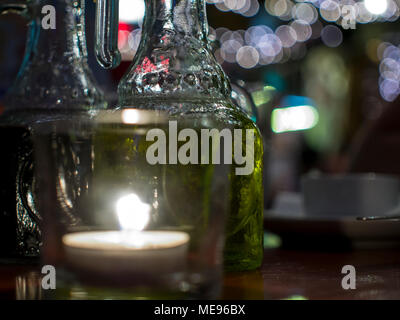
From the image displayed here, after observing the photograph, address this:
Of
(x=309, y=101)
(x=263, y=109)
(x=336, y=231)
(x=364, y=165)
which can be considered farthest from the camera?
(x=309, y=101)

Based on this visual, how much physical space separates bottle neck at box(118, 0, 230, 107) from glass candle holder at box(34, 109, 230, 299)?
0.06m

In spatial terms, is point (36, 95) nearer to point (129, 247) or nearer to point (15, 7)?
point (15, 7)

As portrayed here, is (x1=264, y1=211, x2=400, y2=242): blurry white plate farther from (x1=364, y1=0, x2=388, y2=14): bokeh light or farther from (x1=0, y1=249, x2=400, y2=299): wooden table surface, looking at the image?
(x1=364, y1=0, x2=388, y2=14): bokeh light

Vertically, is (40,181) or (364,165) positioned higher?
(40,181)

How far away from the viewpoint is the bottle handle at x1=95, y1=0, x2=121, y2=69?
1.41 feet

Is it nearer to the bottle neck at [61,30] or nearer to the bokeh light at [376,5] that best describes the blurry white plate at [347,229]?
the bottle neck at [61,30]

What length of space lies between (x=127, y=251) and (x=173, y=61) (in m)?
0.18

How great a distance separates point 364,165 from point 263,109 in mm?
968

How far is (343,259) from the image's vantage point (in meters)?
0.48

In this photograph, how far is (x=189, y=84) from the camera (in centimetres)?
41

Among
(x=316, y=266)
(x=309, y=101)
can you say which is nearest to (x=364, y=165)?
(x=316, y=266)

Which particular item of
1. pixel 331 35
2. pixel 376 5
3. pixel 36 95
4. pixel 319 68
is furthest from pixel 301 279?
pixel 319 68
